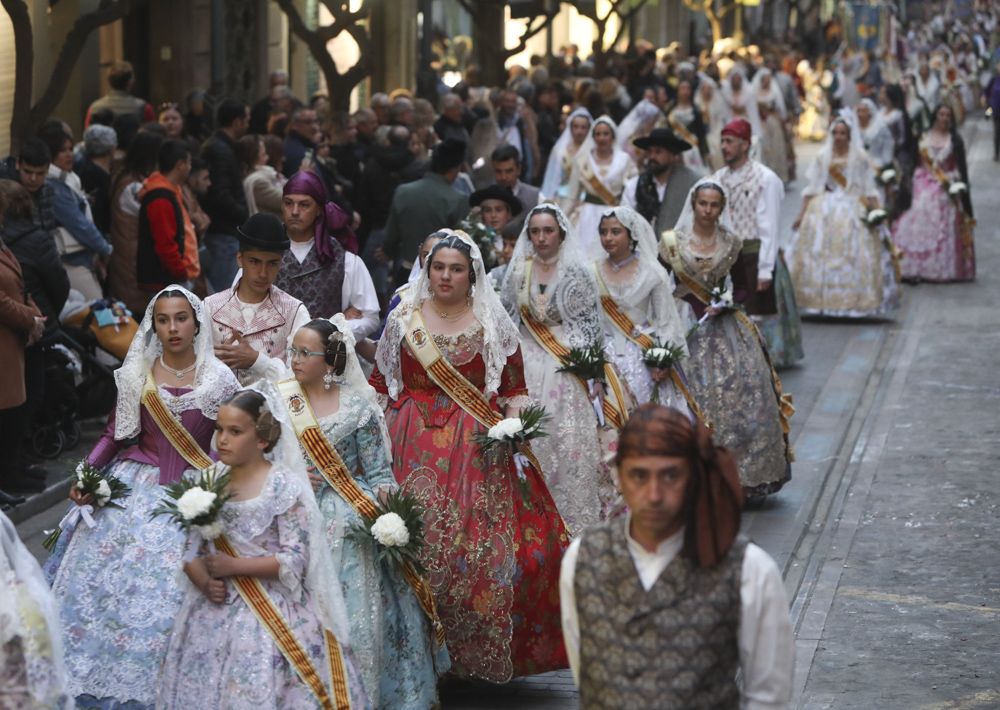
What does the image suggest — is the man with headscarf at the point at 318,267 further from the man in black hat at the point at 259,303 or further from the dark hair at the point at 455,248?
the dark hair at the point at 455,248

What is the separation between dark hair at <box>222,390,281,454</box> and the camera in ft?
21.1

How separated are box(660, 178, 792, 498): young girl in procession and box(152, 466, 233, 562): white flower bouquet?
499cm

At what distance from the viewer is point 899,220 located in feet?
→ 68.4

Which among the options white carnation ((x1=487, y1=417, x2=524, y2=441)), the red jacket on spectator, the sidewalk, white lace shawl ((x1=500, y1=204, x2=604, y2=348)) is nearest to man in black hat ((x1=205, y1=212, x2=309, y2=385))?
white carnation ((x1=487, y1=417, x2=524, y2=441))

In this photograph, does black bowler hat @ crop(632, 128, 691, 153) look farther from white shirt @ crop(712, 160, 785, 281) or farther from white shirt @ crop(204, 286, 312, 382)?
white shirt @ crop(204, 286, 312, 382)

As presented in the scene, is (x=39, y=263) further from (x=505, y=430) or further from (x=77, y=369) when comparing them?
(x=505, y=430)

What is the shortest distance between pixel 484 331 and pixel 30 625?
3.00m

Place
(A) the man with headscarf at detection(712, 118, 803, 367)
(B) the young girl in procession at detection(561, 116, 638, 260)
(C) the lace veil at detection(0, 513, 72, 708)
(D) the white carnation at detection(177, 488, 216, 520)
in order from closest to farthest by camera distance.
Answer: (C) the lace veil at detection(0, 513, 72, 708) → (D) the white carnation at detection(177, 488, 216, 520) → (A) the man with headscarf at detection(712, 118, 803, 367) → (B) the young girl in procession at detection(561, 116, 638, 260)

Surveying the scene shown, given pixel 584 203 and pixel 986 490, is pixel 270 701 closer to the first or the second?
pixel 986 490

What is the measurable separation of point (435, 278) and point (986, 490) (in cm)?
491

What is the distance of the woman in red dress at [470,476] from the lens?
7836mm

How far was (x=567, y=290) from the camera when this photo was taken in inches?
378

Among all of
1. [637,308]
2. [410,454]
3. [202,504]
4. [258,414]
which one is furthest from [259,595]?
[637,308]

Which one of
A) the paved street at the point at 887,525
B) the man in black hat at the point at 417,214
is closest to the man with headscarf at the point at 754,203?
the paved street at the point at 887,525
